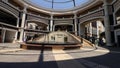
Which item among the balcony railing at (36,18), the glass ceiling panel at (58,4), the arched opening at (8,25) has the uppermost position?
the glass ceiling panel at (58,4)

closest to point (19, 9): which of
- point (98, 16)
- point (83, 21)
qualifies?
point (83, 21)

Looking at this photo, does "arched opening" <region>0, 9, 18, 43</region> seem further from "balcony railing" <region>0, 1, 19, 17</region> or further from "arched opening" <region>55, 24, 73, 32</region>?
"arched opening" <region>55, 24, 73, 32</region>

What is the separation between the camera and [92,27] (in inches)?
1777

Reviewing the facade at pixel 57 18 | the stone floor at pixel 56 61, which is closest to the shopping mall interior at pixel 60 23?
the facade at pixel 57 18

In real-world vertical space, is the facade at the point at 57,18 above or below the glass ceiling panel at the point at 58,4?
below

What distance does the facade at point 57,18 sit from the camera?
22.2 m

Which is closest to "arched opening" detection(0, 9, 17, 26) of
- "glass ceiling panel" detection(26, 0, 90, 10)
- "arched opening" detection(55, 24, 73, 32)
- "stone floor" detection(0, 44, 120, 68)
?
"glass ceiling panel" detection(26, 0, 90, 10)

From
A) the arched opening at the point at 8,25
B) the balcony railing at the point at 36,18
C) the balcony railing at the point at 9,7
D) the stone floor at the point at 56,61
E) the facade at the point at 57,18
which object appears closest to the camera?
the stone floor at the point at 56,61

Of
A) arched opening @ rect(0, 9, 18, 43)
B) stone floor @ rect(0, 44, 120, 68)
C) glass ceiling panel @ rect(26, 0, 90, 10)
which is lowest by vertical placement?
stone floor @ rect(0, 44, 120, 68)

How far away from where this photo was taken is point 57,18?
39.3 meters

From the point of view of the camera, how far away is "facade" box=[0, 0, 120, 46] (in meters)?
22.2

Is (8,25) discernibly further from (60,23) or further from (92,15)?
(92,15)

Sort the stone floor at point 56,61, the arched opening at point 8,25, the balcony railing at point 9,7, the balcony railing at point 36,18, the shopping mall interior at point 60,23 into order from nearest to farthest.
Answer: the stone floor at point 56,61
the shopping mall interior at point 60,23
the balcony railing at point 9,7
the arched opening at point 8,25
the balcony railing at point 36,18

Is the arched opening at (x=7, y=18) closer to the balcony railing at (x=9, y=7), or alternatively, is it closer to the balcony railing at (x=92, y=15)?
the balcony railing at (x=9, y=7)
